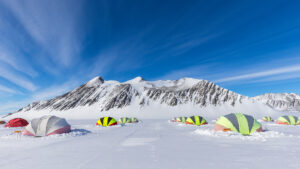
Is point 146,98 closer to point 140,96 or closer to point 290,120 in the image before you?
point 140,96

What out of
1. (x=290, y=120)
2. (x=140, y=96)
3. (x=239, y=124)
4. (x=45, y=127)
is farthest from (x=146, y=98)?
(x=239, y=124)

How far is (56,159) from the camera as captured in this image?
659cm

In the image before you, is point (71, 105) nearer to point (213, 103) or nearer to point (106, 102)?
point (106, 102)

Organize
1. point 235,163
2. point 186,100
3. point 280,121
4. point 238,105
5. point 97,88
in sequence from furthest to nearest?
point 97,88 < point 186,100 < point 238,105 < point 280,121 < point 235,163

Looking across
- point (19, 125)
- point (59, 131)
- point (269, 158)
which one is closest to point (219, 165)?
point (269, 158)

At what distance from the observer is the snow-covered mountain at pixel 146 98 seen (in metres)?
115

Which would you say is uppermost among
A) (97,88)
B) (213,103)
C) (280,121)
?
(97,88)

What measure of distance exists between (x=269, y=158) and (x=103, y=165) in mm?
6422

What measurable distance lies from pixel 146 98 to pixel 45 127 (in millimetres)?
109731

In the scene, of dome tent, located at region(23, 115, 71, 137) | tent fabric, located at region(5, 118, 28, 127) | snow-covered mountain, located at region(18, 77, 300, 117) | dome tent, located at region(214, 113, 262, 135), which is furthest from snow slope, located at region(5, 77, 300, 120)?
dome tent, located at region(214, 113, 262, 135)

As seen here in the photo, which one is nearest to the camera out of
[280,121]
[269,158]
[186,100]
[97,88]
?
[269,158]

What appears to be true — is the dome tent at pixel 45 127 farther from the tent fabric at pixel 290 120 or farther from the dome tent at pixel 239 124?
the tent fabric at pixel 290 120

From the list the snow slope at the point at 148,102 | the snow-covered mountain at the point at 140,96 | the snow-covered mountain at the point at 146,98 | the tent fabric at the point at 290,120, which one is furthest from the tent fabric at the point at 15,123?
the snow-covered mountain at the point at 140,96

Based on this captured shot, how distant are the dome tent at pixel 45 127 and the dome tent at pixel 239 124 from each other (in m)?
14.4
